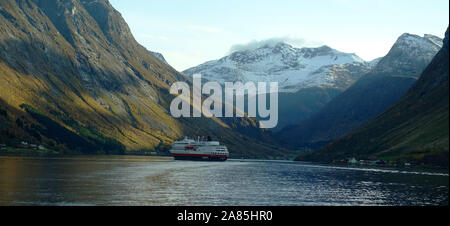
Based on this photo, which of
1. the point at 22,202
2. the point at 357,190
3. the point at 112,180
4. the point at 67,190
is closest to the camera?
the point at 22,202

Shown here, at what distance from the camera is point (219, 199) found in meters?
95.9

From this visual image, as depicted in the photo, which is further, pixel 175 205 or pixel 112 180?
pixel 112 180

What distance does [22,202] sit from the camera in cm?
8212
